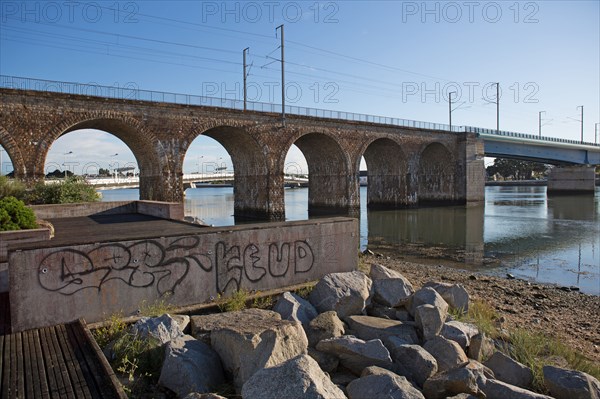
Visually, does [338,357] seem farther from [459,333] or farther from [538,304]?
[538,304]

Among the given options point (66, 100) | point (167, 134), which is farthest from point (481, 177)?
point (66, 100)

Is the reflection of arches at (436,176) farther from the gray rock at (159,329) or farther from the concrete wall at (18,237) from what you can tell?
the gray rock at (159,329)

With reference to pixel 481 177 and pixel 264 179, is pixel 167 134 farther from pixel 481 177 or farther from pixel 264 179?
pixel 481 177

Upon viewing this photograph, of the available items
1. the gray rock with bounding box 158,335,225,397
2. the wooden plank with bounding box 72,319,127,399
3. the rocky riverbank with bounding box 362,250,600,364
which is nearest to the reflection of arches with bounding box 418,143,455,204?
the rocky riverbank with bounding box 362,250,600,364

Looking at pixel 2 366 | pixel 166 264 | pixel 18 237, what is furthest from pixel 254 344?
pixel 18 237

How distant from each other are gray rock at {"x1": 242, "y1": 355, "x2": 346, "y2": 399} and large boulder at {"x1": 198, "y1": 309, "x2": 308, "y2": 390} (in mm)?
573

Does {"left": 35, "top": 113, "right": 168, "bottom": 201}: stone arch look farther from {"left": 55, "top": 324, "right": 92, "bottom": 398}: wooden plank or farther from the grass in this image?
the grass

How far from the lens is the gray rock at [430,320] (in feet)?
21.9

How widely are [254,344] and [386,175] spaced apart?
44215mm

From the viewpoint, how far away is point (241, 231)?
8148mm

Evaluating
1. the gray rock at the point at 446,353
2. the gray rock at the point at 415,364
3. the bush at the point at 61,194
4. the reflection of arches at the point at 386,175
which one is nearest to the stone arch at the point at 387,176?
the reflection of arches at the point at 386,175

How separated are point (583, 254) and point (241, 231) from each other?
721 inches

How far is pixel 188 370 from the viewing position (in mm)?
4891

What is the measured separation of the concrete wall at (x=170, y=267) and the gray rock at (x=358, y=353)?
2985mm
